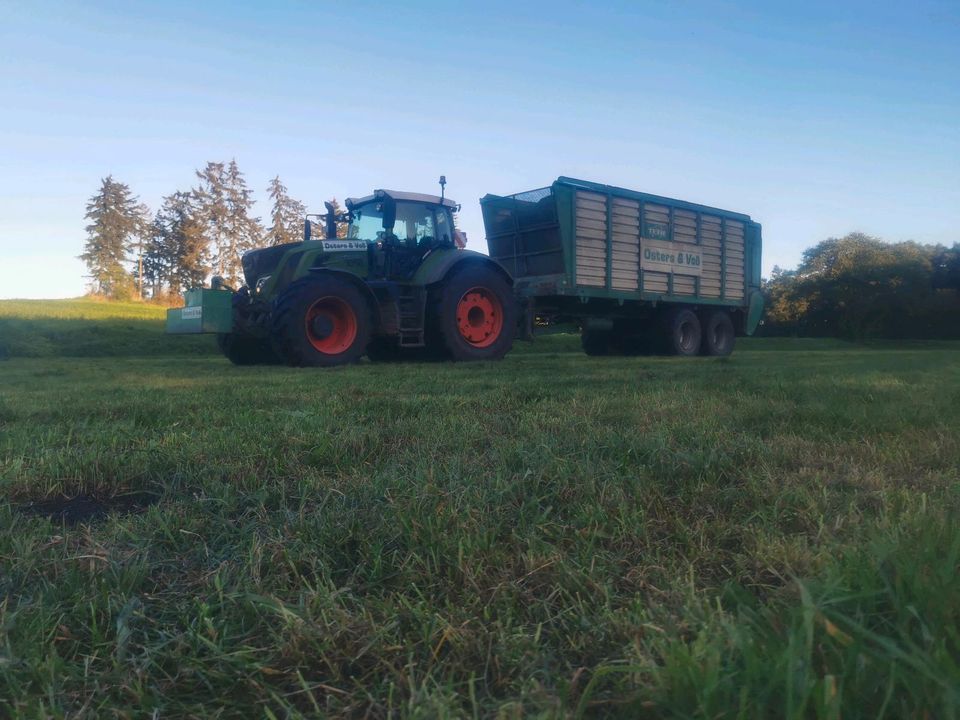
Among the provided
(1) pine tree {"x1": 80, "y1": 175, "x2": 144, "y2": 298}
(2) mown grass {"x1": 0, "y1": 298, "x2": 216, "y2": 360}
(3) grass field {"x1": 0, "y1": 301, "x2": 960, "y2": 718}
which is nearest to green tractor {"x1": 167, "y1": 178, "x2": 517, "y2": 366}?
(3) grass field {"x1": 0, "y1": 301, "x2": 960, "y2": 718}

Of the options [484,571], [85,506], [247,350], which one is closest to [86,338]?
[247,350]

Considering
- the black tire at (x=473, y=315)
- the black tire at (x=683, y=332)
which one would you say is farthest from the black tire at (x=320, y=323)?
the black tire at (x=683, y=332)

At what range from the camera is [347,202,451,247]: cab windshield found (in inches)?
423

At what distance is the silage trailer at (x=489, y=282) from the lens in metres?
9.73

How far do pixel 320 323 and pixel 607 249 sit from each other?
5.68m

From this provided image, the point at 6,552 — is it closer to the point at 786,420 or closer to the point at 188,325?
the point at 786,420

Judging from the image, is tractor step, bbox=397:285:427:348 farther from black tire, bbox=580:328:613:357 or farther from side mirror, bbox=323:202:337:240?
black tire, bbox=580:328:613:357

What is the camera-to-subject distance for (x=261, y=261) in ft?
35.3

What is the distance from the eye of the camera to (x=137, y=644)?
4.53 feet

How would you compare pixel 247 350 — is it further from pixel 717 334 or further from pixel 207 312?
pixel 717 334

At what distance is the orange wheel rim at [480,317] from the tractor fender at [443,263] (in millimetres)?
412

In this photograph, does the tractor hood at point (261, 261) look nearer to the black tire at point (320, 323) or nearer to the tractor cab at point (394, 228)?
the tractor cab at point (394, 228)

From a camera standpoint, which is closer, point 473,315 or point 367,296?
point 367,296

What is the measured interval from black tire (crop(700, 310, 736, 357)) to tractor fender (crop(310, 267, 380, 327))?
8334mm
